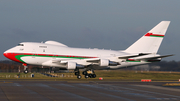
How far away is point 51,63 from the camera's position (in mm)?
49188

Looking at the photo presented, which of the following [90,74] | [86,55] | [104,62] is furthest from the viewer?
[90,74]

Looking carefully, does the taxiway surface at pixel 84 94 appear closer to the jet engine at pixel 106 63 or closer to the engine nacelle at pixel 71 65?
the engine nacelle at pixel 71 65

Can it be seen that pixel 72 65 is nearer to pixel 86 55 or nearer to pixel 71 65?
pixel 71 65

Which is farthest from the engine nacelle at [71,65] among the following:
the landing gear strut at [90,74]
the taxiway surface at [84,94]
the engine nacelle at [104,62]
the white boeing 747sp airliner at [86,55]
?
the taxiway surface at [84,94]

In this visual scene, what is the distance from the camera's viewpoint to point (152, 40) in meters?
56.6

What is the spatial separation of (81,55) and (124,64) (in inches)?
367

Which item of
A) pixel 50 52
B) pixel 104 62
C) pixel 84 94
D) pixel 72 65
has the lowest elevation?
pixel 84 94

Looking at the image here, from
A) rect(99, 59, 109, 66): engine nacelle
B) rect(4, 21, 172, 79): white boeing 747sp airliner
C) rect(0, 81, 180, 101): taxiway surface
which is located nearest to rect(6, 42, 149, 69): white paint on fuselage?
rect(4, 21, 172, 79): white boeing 747sp airliner

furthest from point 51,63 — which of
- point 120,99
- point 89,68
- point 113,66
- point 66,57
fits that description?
point 120,99

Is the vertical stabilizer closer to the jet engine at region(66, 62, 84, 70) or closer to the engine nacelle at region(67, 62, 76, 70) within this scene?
the jet engine at region(66, 62, 84, 70)

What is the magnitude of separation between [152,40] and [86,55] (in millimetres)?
14270

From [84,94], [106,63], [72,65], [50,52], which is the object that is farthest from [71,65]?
[84,94]

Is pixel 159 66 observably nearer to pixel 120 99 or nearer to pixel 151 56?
pixel 151 56

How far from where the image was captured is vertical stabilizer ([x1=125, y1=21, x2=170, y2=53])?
56.2 m
